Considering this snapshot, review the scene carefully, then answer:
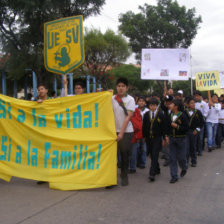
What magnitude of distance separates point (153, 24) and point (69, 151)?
21.0 metres

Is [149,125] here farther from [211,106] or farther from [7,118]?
[211,106]

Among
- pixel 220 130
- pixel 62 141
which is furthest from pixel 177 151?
pixel 220 130

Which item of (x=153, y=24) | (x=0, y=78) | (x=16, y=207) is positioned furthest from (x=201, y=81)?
(x=0, y=78)

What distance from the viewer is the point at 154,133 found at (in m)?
5.70

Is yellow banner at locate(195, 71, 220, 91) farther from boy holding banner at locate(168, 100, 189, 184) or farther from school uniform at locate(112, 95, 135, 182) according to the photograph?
school uniform at locate(112, 95, 135, 182)

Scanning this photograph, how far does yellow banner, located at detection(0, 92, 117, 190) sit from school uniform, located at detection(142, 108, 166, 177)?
1015mm

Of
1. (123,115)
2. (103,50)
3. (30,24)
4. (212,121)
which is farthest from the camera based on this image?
(103,50)

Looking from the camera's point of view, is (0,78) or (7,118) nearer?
(7,118)

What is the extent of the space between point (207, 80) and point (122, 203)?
899 centimetres

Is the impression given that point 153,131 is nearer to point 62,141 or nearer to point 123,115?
point 123,115

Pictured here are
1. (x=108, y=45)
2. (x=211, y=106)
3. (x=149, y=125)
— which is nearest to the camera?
(x=149, y=125)

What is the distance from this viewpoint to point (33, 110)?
5.54 metres

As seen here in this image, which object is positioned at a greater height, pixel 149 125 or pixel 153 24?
pixel 153 24

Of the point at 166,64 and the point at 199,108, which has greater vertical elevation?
the point at 166,64
